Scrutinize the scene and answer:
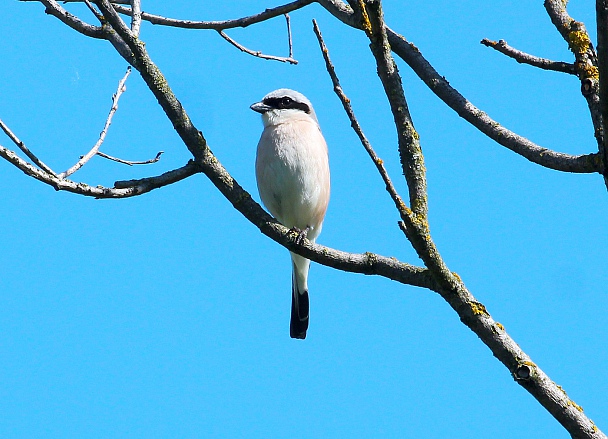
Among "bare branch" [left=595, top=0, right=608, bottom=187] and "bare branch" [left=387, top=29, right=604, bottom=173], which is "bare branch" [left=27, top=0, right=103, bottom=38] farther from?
"bare branch" [left=595, top=0, right=608, bottom=187]

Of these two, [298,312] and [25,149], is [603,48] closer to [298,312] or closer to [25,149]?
[25,149]

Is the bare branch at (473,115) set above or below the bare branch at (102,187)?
above

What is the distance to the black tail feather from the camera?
252 inches

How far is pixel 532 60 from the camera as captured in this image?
3227 mm

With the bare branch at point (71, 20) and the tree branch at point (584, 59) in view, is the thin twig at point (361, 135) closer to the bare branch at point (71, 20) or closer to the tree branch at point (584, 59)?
the tree branch at point (584, 59)

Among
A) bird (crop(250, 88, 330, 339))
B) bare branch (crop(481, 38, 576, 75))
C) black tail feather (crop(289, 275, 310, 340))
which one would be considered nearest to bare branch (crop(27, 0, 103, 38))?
bird (crop(250, 88, 330, 339))

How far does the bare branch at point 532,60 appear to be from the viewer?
3.21 m

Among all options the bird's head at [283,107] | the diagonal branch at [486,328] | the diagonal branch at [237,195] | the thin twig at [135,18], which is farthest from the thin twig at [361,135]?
the bird's head at [283,107]

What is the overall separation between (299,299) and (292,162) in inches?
60.9

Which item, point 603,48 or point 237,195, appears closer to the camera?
point 603,48

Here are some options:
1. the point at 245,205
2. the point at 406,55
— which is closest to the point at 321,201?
the point at 406,55

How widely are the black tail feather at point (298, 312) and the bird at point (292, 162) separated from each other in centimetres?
64

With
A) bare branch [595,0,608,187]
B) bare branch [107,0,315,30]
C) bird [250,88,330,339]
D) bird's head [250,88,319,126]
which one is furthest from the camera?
bird's head [250,88,319,126]

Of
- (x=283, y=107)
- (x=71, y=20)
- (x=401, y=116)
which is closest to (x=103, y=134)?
(x=71, y=20)
